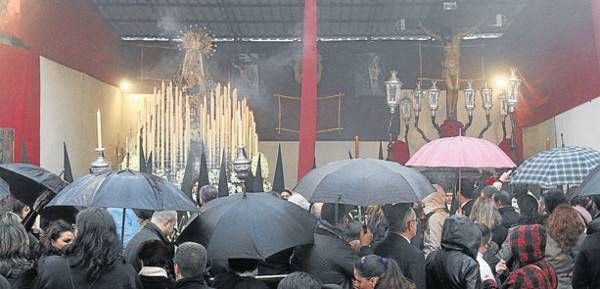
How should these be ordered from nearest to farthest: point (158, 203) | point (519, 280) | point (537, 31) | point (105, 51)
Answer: point (519, 280) → point (158, 203) → point (537, 31) → point (105, 51)

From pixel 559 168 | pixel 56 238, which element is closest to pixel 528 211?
pixel 559 168

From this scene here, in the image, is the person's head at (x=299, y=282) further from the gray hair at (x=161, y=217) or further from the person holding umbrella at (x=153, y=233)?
the gray hair at (x=161, y=217)

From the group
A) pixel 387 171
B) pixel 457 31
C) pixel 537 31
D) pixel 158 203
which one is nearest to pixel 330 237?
pixel 387 171

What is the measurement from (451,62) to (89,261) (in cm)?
1096

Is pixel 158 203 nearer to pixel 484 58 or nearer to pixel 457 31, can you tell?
pixel 457 31

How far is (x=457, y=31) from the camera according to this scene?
42.2 feet

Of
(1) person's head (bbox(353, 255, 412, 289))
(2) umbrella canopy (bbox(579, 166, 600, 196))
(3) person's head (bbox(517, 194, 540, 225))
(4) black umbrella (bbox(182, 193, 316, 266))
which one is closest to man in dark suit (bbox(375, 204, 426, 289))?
(4) black umbrella (bbox(182, 193, 316, 266))

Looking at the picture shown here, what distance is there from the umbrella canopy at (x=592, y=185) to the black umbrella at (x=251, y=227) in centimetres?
136

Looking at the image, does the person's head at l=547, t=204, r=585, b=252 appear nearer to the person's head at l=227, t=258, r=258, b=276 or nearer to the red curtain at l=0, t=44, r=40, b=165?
the person's head at l=227, t=258, r=258, b=276

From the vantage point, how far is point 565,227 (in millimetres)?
3752

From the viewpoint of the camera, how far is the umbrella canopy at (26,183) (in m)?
4.06

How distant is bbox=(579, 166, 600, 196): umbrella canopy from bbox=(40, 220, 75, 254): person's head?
2492mm

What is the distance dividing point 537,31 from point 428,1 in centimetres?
223

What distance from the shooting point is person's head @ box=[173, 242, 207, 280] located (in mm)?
2943
